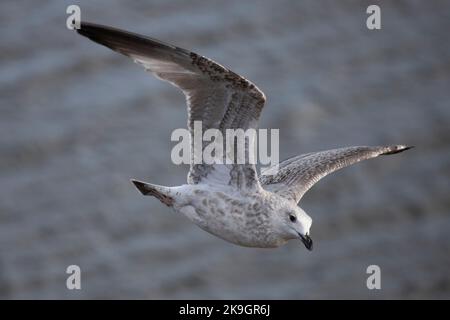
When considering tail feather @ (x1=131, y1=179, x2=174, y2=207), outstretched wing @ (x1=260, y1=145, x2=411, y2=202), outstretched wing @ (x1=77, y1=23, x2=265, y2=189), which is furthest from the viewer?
outstretched wing @ (x1=260, y1=145, x2=411, y2=202)

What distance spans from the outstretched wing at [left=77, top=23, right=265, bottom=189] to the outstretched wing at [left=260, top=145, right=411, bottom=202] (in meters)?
0.67

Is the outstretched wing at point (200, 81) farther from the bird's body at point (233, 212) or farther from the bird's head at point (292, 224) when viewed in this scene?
the bird's head at point (292, 224)

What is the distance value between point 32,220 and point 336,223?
3245 mm

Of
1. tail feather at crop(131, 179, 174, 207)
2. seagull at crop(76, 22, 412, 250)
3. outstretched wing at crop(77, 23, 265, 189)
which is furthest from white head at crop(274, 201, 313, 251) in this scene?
tail feather at crop(131, 179, 174, 207)

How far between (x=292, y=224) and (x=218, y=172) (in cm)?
54

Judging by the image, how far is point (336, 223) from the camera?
11352 mm

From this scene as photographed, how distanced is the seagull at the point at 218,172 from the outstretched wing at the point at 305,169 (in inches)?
7.6

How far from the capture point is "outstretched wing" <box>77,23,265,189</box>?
5.84 meters

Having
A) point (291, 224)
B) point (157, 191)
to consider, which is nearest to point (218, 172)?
point (157, 191)

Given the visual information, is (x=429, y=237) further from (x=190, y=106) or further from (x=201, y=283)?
(x=190, y=106)

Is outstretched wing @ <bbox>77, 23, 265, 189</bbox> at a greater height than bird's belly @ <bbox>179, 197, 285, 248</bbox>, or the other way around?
outstretched wing @ <bbox>77, 23, 265, 189</bbox>

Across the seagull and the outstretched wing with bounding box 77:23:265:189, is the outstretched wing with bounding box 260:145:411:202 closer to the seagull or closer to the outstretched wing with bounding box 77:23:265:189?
the seagull

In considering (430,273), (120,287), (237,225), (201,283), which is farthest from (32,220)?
(237,225)

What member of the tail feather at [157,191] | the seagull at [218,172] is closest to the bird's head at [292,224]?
the seagull at [218,172]
